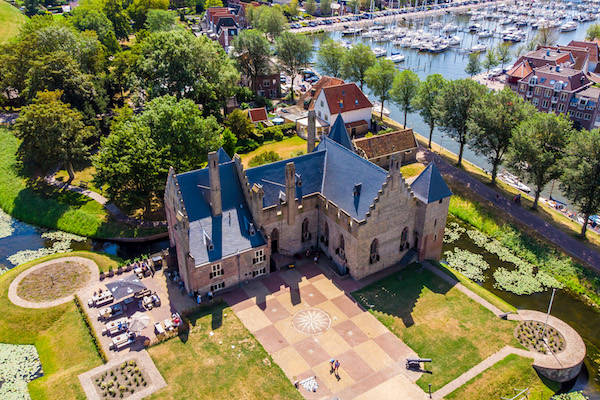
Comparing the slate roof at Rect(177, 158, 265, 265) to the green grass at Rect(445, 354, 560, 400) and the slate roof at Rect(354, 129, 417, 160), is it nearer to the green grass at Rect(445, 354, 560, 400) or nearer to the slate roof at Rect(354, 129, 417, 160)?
the green grass at Rect(445, 354, 560, 400)

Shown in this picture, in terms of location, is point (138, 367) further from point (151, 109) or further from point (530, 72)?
point (530, 72)

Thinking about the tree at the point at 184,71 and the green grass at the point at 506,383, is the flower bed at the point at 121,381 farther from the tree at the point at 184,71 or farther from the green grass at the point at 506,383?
the tree at the point at 184,71

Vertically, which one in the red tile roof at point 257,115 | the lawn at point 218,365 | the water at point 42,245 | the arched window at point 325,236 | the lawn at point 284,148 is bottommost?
the water at point 42,245

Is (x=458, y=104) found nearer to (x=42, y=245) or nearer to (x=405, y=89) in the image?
(x=405, y=89)

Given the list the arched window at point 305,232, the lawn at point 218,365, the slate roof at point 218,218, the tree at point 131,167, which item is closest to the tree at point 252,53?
the tree at point 131,167

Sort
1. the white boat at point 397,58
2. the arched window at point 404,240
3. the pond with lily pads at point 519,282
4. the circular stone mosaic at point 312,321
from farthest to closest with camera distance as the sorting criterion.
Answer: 1. the white boat at point 397,58
2. the arched window at point 404,240
3. the pond with lily pads at point 519,282
4. the circular stone mosaic at point 312,321

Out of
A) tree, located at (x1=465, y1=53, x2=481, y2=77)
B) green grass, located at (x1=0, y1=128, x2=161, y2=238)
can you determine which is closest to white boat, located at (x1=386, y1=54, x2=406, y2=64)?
tree, located at (x1=465, y1=53, x2=481, y2=77)
